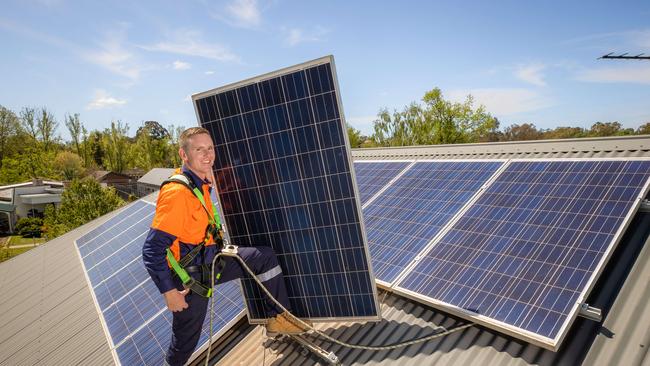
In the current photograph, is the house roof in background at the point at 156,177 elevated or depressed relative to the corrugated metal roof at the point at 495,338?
elevated

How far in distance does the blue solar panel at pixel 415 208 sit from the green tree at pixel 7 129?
9258 centimetres

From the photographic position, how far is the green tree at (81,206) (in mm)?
34719

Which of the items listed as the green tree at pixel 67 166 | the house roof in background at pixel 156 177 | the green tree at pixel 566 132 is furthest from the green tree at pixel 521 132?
the green tree at pixel 67 166

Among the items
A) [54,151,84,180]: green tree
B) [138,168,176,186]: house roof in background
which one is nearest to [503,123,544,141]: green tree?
[138,168,176,186]: house roof in background

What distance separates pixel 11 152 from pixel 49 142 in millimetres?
6971

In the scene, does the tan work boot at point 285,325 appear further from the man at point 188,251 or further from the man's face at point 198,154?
the man's face at point 198,154

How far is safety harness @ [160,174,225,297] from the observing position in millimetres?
4168

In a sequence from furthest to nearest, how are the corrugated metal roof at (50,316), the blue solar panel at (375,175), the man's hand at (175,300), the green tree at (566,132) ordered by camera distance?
1. the green tree at (566,132)
2. the blue solar panel at (375,175)
3. the corrugated metal roof at (50,316)
4. the man's hand at (175,300)

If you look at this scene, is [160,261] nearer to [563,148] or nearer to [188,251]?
[188,251]

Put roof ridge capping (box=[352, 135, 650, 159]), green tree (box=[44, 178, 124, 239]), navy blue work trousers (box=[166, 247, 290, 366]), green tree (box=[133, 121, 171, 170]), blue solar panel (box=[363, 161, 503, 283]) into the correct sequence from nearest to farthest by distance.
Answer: navy blue work trousers (box=[166, 247, 290, 366])
blue solar panel (box=[363, 161, 503, 283])
roof ridge capping (box=[352, 135, 650, 159])
green tree (box=[44, 178, 124, 239])
green tree (box=[133, 121, 171, 170])

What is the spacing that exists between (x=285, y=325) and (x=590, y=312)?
4101 mm

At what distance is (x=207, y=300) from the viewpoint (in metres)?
4.65

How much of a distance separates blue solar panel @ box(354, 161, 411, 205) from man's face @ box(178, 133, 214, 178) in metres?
4.88

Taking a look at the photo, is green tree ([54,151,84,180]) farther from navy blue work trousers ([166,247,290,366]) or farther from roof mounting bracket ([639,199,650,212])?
roof mounting bracket ([639,199,650,212])
